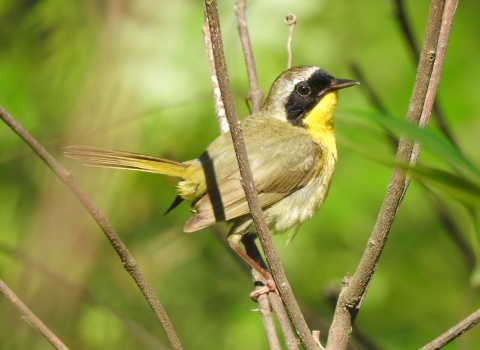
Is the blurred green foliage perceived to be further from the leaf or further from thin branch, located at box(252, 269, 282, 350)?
the leaf

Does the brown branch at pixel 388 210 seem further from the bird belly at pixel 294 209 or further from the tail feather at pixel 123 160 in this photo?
the bird belly at pixel 294 209

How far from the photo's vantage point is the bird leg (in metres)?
3.17

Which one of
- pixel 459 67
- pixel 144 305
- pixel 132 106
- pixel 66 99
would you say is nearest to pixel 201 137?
pixel 132 106

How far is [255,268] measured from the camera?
3.47 m

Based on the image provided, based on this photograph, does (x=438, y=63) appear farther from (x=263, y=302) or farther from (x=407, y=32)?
(x=263, y=302)

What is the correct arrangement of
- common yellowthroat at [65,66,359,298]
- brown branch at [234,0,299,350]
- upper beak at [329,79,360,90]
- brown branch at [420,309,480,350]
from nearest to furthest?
brown branch at [420,309,480,350] < brown branch at [234,0,299,350] < common yellowthroat at [65,66,359,298] < upper beak at [329,79,360,90]

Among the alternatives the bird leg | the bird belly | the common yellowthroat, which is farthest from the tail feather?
the bird belly

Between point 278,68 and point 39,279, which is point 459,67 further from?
point 39,279

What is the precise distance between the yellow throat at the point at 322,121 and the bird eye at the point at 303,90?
0.11m

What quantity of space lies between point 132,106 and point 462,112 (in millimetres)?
2443

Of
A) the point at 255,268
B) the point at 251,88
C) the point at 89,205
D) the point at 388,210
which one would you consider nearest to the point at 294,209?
the point at 255,268

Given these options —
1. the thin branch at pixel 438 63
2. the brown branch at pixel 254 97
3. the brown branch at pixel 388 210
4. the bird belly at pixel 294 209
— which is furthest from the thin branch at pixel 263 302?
the thin branch at pixel 438 63

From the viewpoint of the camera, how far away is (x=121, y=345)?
4.30 m

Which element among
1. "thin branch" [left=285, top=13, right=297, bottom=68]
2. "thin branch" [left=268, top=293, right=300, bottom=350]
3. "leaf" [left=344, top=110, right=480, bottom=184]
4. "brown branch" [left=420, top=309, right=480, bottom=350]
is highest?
"thin branch" [left=285, top=13, right=297, bottom=68]
